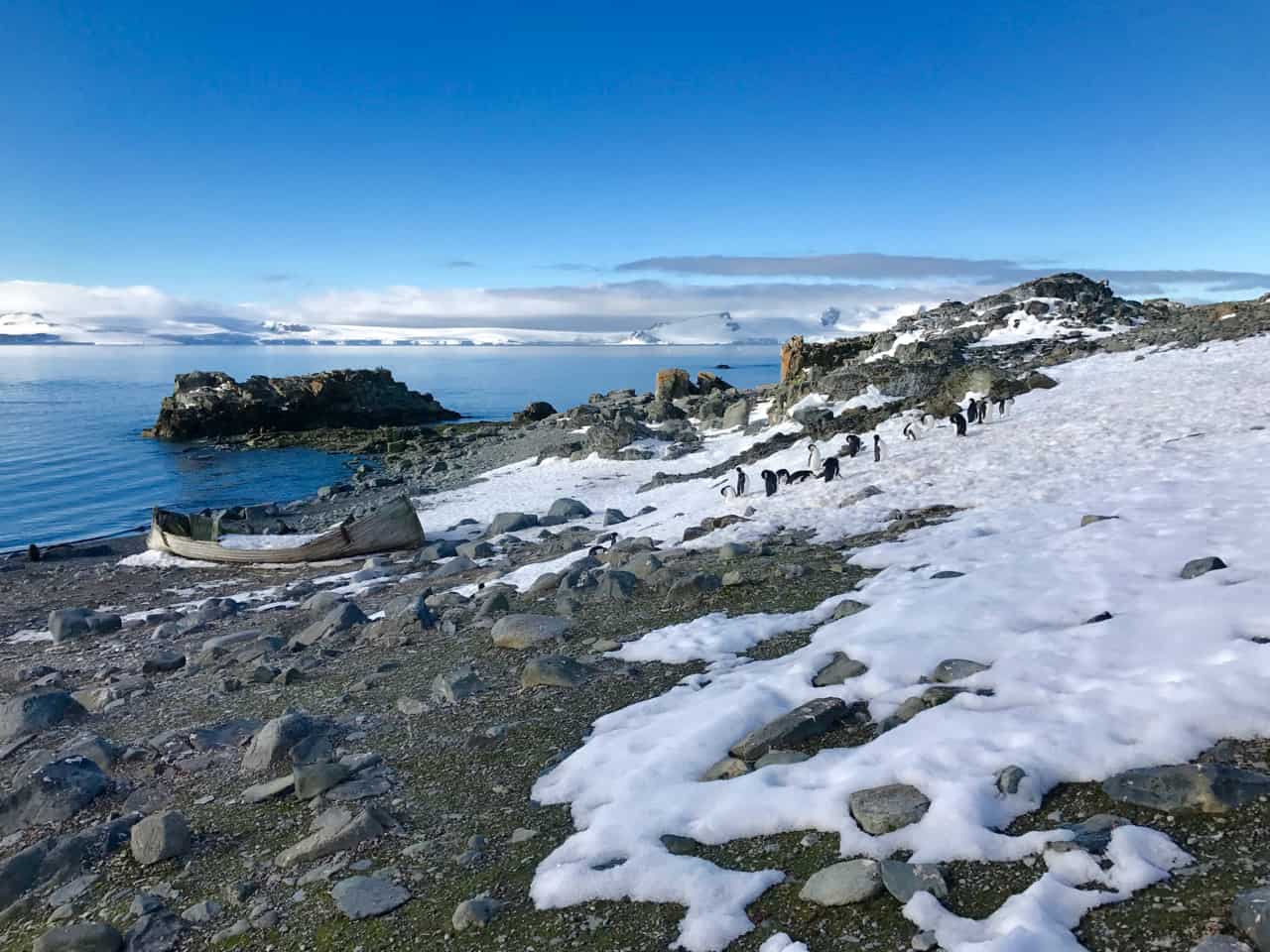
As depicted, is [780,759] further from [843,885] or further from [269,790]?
[269,790]

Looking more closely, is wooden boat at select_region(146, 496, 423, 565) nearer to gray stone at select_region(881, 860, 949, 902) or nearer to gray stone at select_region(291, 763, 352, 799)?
gray stone at select_region(291, 763, 352, 799)

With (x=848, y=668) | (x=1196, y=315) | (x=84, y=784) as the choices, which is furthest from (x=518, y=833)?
(x=1196, y=315)

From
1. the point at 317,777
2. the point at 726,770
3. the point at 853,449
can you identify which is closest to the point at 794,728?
the point at 726,770

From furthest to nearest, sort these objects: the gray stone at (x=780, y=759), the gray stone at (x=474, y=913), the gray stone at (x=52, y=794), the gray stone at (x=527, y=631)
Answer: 1. the gray stone at (x=527, y=631)
2. the gray stone at (x=52, y=794)
3. the gray stone at (x=780, y=759)
4. the gray stone at (x=474, y=913)

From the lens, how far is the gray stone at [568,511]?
22297 mm

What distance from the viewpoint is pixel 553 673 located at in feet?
26.9

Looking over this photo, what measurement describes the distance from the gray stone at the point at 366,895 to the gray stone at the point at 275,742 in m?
2.50

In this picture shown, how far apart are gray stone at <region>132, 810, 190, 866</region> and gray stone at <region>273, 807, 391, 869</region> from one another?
0.89 m

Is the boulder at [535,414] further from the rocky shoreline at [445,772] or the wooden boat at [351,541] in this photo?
the rocky shoreline at [445,772]

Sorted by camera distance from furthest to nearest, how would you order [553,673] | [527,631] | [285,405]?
[285,405]
[527,631]
[553,673]

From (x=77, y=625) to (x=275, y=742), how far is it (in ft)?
35.4

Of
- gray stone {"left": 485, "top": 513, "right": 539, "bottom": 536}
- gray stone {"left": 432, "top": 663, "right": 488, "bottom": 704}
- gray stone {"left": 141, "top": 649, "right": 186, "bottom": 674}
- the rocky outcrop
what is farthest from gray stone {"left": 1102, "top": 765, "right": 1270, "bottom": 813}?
the rocky outcrop

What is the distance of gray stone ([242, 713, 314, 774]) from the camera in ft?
23.7

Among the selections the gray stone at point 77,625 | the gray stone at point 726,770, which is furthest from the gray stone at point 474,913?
the gray stone at point 77,625
